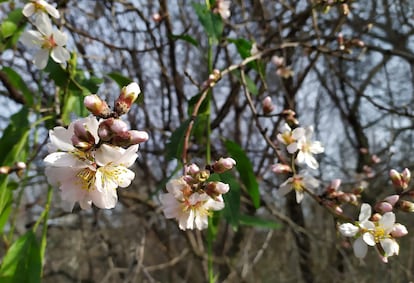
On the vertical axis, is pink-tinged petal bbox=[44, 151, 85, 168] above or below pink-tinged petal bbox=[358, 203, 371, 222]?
above

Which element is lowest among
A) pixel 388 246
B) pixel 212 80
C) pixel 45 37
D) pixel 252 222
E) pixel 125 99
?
pixel 388 246

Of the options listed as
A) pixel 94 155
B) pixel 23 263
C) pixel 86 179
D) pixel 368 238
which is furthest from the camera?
pixel 23 263

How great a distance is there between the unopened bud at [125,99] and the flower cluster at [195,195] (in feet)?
0.55

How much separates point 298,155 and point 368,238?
0.31 metres

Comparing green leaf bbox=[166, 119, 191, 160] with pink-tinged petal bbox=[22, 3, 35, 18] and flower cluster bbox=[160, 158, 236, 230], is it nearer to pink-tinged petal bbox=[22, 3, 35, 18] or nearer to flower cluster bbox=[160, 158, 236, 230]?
flower cluster bbox=[160, 158, 236, 230]

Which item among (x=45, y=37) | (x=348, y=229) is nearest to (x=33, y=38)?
(x=45, y=37)

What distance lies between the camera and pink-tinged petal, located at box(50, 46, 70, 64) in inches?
39.8

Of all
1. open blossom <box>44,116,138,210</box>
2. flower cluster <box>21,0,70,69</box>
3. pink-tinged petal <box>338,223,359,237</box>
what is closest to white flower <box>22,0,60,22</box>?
flower cluster <box>21,0,70,69</box>

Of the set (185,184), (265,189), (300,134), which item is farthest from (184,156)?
(265,189)

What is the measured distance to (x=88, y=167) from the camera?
68cm

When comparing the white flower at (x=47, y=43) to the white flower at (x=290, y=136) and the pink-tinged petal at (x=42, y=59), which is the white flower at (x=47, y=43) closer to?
the pink-tinged petal at (x=42, y=59)

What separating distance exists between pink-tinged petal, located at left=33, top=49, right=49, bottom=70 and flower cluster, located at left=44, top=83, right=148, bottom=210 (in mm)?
359

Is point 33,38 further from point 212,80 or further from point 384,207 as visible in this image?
point 384,207

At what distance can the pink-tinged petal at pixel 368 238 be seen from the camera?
864 mm
